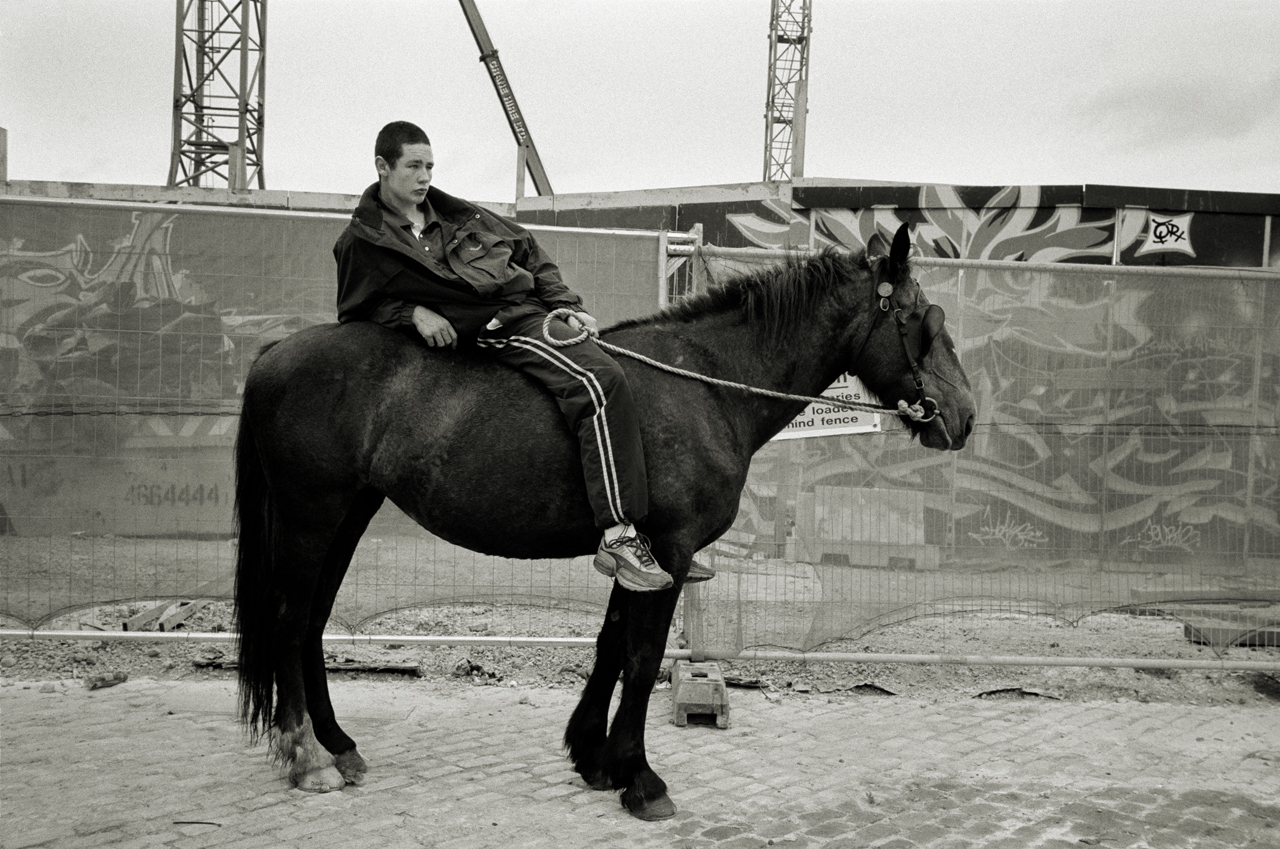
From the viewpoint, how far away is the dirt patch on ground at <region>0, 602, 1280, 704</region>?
562 cm

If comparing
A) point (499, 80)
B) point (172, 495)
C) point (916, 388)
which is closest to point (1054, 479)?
point (916, 388)

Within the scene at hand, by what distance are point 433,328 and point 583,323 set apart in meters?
0.62

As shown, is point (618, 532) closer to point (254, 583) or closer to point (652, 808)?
point (652, 808)

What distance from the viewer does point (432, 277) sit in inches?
150

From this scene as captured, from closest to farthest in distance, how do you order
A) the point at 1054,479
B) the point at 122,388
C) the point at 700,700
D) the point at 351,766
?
1. the point at 351,766
2. the point at 700,700
3. the point at 122,388
4. the point at 1054,479

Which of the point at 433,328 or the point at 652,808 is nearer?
the point at 652,808

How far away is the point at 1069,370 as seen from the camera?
19.3 feet

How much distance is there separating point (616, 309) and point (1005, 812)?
3.57m

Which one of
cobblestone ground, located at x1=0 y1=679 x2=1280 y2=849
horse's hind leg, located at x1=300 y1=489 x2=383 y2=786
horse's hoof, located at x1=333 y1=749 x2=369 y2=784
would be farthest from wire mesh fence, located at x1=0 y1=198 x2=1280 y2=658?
horse's hoof, located at x1=333 y1=749 x2=369 y2=784

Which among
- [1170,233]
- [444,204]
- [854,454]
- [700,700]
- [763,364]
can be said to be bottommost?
[700,700]

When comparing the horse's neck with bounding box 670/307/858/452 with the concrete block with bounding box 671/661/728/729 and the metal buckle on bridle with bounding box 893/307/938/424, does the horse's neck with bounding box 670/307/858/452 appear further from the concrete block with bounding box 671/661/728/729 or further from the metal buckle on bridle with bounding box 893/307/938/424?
the concrete block with bounding box 671/661/728/729

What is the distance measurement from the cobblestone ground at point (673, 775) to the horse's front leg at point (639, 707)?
9 centimetres

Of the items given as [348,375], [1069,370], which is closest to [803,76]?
[1069,370]

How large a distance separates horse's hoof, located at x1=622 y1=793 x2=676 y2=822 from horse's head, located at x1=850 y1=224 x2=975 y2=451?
73.5 inches
